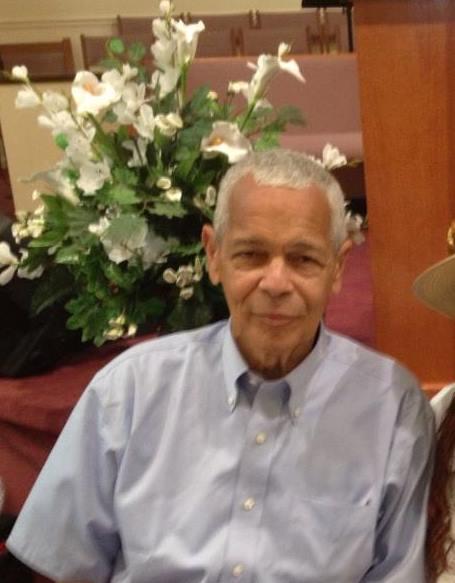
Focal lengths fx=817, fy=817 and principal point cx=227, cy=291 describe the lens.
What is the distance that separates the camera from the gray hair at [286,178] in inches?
45.0

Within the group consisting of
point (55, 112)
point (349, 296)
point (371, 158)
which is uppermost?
point (55, 112)

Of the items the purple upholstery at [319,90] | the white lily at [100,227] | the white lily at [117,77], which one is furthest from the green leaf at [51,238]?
the purple upholstery at [319,90]

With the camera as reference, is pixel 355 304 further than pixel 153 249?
Yes

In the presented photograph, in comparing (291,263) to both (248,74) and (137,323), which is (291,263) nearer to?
(137,323)

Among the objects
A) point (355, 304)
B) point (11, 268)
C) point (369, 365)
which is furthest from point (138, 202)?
point (355, 304)

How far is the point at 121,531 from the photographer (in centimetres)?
123

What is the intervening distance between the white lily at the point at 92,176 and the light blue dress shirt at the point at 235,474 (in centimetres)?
46

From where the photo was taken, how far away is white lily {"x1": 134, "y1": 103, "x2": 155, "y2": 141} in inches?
62.0

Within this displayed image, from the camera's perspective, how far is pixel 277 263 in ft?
3.76

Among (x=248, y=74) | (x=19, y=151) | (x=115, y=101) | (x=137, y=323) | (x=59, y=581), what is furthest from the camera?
(x=248, y=74)

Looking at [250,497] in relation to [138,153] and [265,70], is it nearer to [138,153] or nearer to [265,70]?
[138,153]

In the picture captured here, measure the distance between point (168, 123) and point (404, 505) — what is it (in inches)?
33.3

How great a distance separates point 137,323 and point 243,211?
60cm

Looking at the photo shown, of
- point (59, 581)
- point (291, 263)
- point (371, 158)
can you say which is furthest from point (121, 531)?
point (371, 158)
